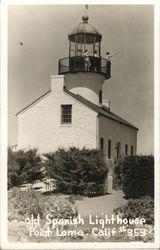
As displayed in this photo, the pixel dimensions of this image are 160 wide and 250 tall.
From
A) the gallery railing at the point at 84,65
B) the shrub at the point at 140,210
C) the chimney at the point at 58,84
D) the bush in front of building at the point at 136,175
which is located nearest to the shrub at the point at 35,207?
the shrub at the point at 140,210

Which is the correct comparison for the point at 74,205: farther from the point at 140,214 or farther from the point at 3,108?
the point at 3,108

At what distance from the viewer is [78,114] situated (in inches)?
483

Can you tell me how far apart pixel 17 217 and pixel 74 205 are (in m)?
1.21

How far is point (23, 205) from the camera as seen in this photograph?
25.2ft

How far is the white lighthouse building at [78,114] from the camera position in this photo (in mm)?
10258

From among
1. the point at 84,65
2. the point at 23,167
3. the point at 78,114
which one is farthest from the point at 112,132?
the point at 23,167

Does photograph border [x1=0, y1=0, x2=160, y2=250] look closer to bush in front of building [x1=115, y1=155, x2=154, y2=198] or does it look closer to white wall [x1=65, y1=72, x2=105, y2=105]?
bush in front of building [x1=115, y1=155, x2=154, y2=198]

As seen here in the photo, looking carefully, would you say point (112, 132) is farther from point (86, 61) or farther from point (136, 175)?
point (136, 175)

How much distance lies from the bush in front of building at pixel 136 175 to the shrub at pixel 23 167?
1713 mm

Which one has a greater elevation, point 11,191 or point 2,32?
point 2,32

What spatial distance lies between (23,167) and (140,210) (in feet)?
8.95

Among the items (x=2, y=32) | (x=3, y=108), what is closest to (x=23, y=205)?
(x=3, y=108)

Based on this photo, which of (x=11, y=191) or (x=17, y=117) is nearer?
(x=11, y=191)
